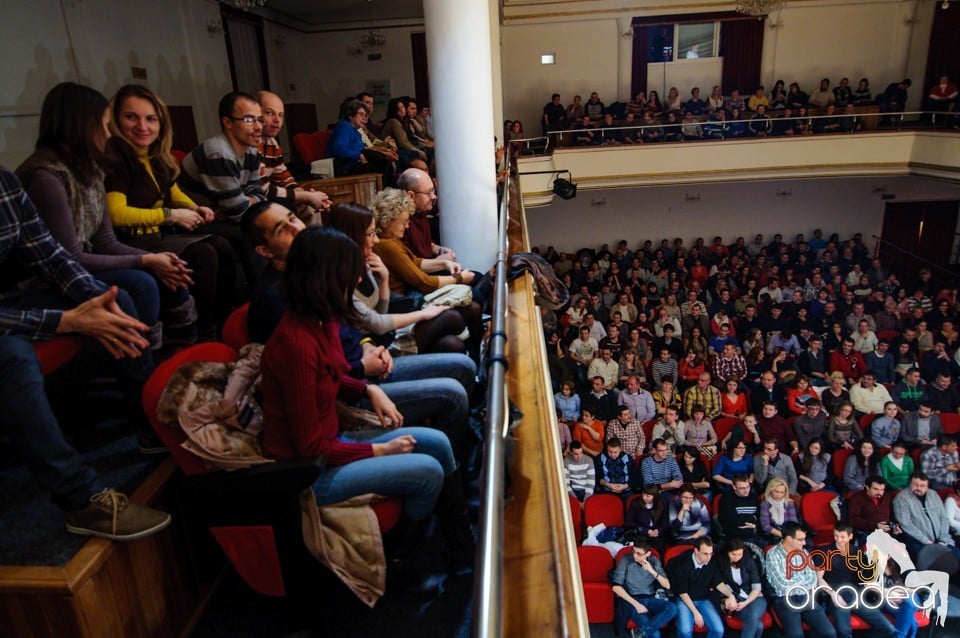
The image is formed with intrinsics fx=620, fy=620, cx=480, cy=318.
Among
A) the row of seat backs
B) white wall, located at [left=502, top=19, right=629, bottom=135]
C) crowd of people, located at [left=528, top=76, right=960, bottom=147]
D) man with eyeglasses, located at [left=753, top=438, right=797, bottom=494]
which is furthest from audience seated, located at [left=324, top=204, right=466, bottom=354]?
white wall, located at [left=502, top=19, right=629, bottom=135]

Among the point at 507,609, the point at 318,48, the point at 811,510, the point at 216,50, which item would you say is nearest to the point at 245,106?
the point at 507,609

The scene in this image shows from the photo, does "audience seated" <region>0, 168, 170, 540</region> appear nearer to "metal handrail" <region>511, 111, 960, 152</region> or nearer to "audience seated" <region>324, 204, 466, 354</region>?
"audience seated" <region>324, 204, 466, 354</region>

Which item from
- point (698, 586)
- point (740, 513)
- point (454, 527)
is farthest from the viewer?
point (740, 513)

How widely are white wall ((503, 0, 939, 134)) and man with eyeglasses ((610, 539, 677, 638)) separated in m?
10.3

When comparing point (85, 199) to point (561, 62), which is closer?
point (85, 199)

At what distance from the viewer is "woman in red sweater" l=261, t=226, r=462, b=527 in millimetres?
1408

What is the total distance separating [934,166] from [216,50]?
35.5 feet

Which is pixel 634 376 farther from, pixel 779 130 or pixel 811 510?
pixel 779 130

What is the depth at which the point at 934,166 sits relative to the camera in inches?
392

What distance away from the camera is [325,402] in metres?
1.49

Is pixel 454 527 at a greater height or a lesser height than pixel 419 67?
lesser

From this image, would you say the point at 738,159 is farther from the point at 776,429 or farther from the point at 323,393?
the point at 323,393

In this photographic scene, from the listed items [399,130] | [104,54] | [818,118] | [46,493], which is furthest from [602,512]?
[818,118]

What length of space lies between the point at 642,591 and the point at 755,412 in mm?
2869
